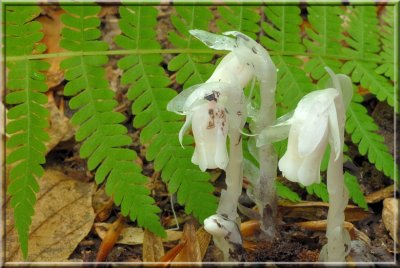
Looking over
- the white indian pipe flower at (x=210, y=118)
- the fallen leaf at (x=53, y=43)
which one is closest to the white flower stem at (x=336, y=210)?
the white indian pipe flower at (x=210, y=118)

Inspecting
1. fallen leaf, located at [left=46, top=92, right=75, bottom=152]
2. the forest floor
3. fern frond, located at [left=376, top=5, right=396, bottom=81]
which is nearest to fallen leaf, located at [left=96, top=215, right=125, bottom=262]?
the forest floor

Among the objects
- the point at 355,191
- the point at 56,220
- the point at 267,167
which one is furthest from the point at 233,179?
the point at 56,220

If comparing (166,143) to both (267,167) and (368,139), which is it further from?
(368,139)

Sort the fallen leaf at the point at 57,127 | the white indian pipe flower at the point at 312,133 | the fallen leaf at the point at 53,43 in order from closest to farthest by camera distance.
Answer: the white indian pipe flower at the point at 312,133 → the fallen leaf at the point at 57,127 → the fallen leaf at the point at 53,43

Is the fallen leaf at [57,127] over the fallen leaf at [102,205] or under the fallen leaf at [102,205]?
over

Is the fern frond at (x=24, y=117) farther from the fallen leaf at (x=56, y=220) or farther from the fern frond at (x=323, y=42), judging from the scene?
the fern frond at (x=323, y=42)

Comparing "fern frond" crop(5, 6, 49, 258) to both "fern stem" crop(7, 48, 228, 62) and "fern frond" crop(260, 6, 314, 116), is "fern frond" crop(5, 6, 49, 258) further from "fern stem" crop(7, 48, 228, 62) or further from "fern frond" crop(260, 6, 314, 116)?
"fern frond" crop(260, 6, 314, 116)

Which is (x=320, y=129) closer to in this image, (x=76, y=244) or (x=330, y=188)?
(x=330, y=188)
